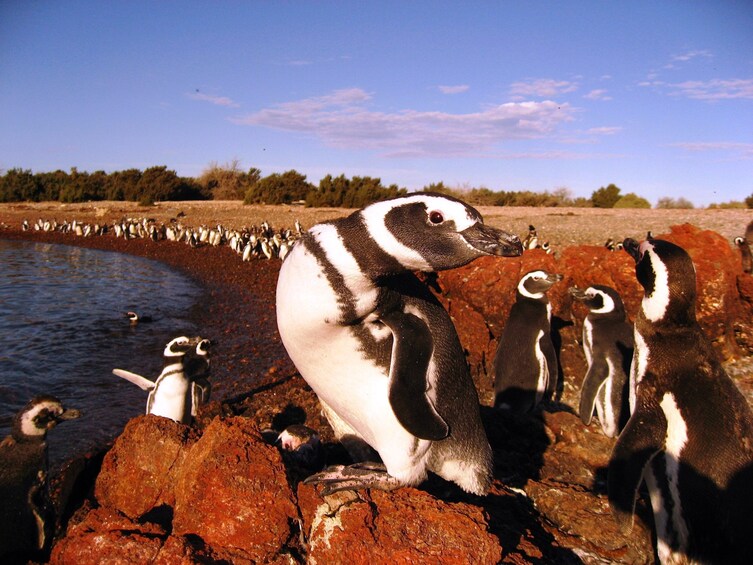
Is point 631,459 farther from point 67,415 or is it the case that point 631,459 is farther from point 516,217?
A: point 516,217

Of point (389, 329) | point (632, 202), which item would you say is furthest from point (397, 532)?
point (632, 202)

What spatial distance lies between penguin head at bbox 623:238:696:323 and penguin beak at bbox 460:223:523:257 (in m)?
1.75

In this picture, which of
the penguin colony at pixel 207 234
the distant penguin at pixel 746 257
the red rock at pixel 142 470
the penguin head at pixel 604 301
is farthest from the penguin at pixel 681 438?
Result: the penguin colony at pixel 207 234

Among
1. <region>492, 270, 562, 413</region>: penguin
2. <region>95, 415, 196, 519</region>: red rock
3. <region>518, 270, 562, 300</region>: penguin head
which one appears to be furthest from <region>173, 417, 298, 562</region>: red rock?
<region>518, 270, 562, 300</region>: penguin head

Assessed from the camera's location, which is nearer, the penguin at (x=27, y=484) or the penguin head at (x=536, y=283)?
the penguin at (x=27, y=484)

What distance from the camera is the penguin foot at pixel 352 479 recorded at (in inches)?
89.4

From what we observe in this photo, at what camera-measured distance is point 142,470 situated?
2.62 metres

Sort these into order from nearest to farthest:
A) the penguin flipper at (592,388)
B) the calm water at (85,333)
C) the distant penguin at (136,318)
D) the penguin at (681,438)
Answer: the penguin at (681,438) < the penguin flipper at (592,388) < the calm water at (85,333) < the distant penguin at (136,318)

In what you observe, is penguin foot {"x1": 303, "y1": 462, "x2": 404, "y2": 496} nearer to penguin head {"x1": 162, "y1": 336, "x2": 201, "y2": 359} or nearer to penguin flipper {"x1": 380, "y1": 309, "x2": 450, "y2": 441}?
penguin flipper {"x1": 380, "y1": 309, "x2": 450, "y2": 441}

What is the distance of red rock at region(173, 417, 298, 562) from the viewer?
2.12 meters

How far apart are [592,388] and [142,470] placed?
13.8 feet

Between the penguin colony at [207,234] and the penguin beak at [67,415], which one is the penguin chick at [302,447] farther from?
the penguin colony at [207,234]

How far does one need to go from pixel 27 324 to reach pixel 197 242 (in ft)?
40.3

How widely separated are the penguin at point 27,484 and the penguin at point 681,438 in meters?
Result: 3.12
